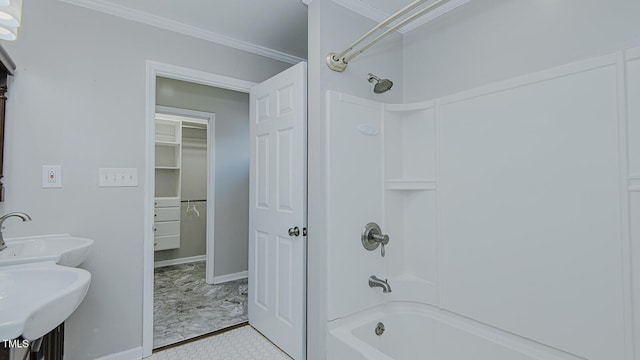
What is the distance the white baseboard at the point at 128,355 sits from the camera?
1.88 metres

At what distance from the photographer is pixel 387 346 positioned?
6.05 feet

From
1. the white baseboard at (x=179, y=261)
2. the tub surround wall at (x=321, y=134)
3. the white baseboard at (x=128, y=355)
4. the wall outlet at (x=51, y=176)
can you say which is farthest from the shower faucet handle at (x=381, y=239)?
the white baseboard at (x=179, y=261)

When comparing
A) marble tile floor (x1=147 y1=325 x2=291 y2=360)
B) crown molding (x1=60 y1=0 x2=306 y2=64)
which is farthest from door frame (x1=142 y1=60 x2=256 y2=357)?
crown molding (x1=60 y1=0 x2=306 y2=64)

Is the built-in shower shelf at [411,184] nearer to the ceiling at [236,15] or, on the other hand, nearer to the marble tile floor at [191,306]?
the ceiling at [236,15]

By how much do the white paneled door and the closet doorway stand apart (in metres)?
0.57

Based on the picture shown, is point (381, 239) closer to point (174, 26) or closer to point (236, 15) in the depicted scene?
point (236, 15)

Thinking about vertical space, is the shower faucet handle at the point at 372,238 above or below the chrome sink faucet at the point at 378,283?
above

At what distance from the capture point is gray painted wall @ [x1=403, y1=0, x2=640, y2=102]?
1306mm

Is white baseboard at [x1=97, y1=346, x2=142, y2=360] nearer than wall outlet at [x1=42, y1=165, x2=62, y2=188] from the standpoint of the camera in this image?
No

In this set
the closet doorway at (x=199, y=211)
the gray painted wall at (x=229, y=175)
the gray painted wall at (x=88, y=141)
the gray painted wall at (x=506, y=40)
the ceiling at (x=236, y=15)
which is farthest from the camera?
the gray painted wall at (x=229, y=175)

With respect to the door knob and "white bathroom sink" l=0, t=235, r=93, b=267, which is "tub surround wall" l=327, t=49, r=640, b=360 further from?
"white bathroom sink" l=0, t=235, r=93, b=267

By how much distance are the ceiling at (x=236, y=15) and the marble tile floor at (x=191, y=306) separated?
234cm

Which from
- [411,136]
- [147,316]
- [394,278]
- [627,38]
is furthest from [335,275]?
[627,38]

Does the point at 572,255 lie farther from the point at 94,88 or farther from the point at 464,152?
the point at 94,88
